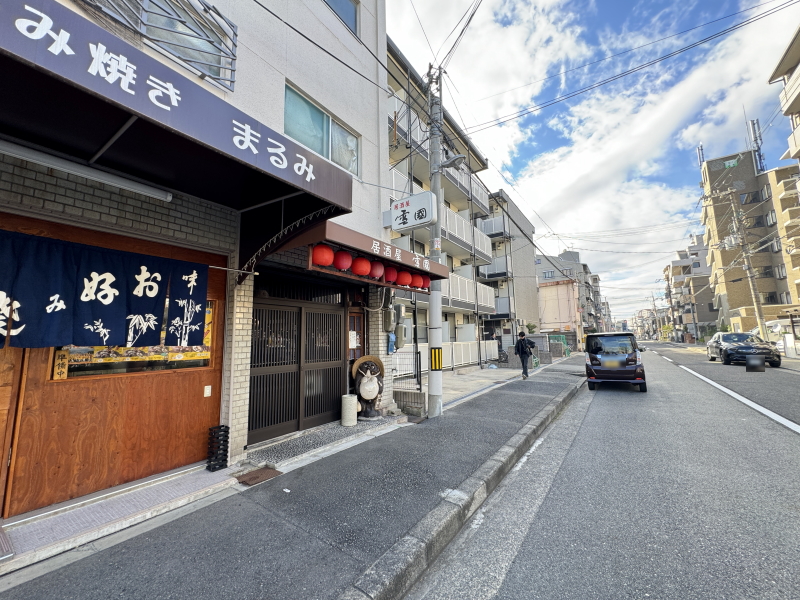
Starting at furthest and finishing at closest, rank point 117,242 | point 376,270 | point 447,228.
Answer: point 447,228 → point 376,270 → point 117,242

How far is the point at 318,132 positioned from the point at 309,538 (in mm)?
6447

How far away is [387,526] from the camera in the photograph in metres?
2.98

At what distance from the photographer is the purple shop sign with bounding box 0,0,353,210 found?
6.09 feet

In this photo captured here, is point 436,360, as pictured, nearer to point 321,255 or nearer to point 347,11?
point 321,255

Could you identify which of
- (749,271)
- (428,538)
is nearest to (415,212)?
(428,538)

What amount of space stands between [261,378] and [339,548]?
3.24m

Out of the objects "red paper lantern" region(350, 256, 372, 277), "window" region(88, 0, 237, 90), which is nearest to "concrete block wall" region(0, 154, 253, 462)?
"red paper lantern" region(350, 256, 372, 277)

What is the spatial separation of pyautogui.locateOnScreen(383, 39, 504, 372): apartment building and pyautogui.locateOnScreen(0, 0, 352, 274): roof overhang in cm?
636

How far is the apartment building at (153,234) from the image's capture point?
2426 millimetres

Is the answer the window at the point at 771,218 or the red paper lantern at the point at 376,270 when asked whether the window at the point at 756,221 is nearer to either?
the window at the point at 771,218

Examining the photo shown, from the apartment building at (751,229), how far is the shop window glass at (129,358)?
3987 cm

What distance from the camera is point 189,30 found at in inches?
164

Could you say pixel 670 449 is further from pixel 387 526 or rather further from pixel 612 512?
pixel 387 526

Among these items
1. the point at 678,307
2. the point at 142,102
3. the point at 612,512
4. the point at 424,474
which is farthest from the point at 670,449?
the point at 678,307
